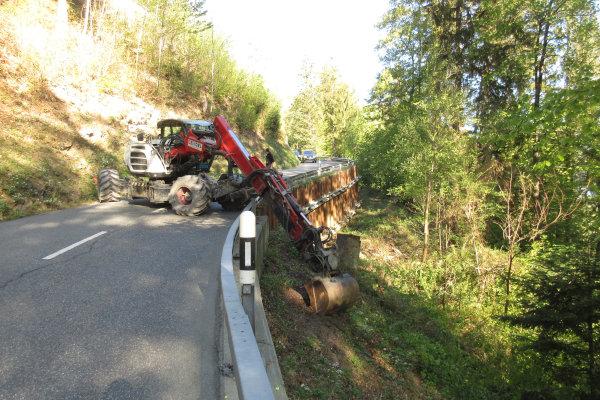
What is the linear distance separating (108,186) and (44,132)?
4.25 metres

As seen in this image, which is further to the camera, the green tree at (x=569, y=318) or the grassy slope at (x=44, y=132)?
the grassy slope at (x=44, y=132)

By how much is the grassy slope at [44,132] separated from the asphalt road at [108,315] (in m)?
3.52

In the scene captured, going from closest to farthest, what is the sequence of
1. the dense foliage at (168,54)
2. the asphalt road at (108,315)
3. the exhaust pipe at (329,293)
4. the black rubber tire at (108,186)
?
the asphalt road at (108,315)
the exhaust pipe at (329,293)
the black rubber tire at (108,186)
the dense foliage at (168,54)

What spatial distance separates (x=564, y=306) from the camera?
5582mm

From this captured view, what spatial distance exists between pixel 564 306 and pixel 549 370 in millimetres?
1456

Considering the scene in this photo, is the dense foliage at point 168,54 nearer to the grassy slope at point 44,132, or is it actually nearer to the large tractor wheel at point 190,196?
the grassy slope at point 44,132

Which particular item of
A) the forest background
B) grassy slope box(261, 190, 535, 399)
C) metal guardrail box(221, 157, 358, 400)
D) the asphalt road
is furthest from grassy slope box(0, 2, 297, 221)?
metal guardrail box(221, 157, 358, 400)

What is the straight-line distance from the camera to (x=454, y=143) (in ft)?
48.3

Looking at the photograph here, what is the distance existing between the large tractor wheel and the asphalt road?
2.03 m

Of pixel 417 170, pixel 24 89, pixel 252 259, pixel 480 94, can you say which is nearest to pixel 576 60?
pixel 480 94

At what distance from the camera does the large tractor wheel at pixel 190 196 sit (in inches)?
344

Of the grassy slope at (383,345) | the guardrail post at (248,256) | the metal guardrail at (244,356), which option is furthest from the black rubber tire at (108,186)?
the guardrail post at (248,256)

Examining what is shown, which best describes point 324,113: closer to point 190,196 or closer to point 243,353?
point 190,196

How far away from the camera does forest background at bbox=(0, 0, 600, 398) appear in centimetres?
621
